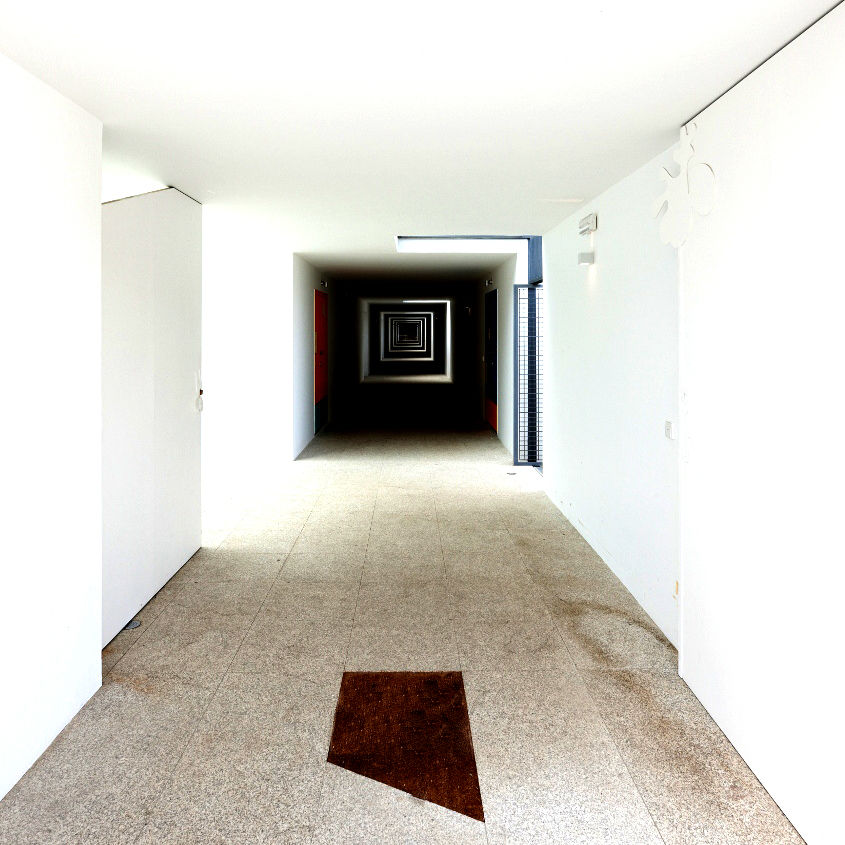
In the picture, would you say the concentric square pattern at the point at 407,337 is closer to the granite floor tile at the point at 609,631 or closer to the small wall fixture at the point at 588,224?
the small wall fixture at the point at 588,224

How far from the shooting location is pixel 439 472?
7.55 meters

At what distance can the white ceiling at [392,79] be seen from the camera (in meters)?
2.05

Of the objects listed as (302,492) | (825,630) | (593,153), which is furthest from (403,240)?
(825,630)

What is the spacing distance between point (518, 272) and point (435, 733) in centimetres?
596

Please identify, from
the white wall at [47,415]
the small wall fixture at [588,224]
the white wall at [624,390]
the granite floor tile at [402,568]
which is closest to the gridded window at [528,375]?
the white wall at [624,390]

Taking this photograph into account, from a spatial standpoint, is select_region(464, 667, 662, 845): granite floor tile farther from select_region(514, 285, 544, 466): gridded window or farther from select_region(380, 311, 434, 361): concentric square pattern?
select_region(380, 311, 434, 361): concentric square pattern

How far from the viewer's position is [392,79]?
254 centimetres

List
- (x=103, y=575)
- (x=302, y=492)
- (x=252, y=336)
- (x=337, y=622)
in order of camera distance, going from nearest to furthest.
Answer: (x=103, y=575)
(x=337, y=622)
(x=302, y=492)
(x=252, y=336)

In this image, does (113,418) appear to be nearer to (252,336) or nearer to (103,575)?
(103,575)

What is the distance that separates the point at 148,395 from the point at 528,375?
15.5 feet

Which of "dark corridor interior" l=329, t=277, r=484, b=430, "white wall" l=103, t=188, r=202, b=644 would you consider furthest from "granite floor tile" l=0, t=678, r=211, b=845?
"dark corridor interior" l=329, t=277, r=484, b=430

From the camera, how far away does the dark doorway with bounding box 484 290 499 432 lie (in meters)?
9.86

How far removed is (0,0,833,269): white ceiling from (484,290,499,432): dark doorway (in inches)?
221

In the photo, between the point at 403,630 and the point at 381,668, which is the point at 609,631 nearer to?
the point at 403,630
